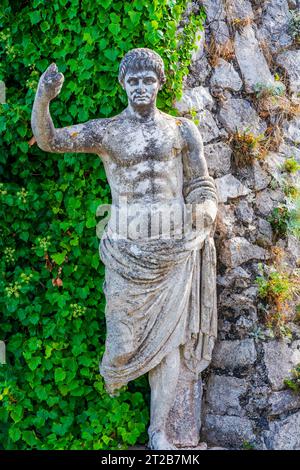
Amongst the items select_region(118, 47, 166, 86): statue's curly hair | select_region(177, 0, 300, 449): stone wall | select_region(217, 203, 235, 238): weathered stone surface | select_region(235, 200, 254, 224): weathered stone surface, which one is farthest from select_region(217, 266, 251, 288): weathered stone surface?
select_region(118, 47, 166, 86): statue's curly hair

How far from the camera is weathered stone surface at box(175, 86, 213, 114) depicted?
543 centimetres

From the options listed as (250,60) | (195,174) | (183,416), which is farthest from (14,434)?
(250,60)

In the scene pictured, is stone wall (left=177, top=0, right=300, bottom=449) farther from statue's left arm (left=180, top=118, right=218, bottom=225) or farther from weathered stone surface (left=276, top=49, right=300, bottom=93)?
statue's left arm (left=180, top=118, right=218, bottom=225)

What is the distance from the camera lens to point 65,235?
542 centimetres

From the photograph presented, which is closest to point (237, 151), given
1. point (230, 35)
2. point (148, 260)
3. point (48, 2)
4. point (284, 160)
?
point (284, 160)

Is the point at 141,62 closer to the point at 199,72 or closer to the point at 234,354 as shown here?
the point at 199,72

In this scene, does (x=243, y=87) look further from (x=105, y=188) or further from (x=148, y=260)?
(x=148, y=260)

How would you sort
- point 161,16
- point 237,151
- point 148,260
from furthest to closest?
point 237,151 < point 161,16 < point 148,260

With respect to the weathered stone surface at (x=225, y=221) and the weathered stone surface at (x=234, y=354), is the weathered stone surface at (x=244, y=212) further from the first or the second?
the weathered stone surface at (x=234, y=354)

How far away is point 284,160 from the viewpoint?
582 centimetres

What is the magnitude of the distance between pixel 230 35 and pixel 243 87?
1.37 feet

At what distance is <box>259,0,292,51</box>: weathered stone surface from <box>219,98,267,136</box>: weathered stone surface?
62 centimetres

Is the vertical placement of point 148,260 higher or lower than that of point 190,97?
lower

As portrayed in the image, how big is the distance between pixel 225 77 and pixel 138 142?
4.08ft
